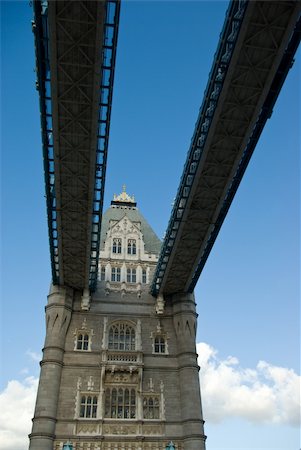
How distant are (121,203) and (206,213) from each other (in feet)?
75.1

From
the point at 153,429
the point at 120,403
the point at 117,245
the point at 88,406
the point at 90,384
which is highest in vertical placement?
the point at 117,245

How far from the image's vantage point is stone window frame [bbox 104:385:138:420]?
38500mm

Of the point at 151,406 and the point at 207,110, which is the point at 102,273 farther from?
the point at 207,110

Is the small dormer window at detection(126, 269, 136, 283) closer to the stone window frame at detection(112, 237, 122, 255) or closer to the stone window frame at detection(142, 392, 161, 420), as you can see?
the stone window frame at detection(112, 237, 122, 255)

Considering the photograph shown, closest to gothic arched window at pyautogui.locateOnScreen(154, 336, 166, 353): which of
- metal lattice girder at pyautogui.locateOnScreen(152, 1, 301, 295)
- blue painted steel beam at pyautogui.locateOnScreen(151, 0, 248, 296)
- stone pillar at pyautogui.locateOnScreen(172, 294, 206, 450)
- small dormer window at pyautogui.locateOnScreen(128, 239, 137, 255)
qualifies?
stone pillar at pyautogui.locateOnScreen(172, 294, 206, 450)

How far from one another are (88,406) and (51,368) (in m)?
4.58

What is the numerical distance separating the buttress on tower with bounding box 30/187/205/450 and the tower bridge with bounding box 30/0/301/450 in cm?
10

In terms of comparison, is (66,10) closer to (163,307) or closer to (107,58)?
(107,58)

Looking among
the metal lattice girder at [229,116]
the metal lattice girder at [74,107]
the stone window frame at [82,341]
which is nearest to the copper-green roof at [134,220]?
the metal lattice girder at [229,116]

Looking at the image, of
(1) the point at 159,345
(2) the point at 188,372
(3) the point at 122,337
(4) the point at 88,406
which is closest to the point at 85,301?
(3) the point at 122,337

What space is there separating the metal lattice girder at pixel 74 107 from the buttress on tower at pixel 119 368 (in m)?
7.47

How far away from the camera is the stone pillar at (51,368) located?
35.4 meters

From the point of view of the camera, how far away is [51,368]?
3872 cm

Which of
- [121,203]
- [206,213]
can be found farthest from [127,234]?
[206,213]
